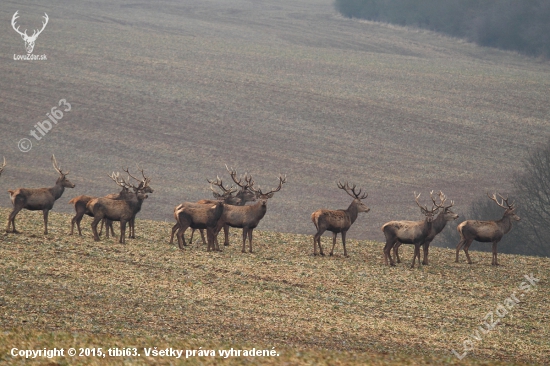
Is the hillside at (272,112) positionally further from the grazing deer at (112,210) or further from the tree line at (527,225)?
the grazing deer at (112,210)

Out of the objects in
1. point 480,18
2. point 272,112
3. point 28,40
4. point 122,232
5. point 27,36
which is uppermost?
point 480,18

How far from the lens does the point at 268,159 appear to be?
6469 cm

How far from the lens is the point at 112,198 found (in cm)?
2442

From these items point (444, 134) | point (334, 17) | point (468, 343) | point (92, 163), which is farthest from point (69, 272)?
point (334, 17)

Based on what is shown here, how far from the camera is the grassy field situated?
46.1 feet

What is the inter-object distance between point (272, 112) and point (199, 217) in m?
53.2

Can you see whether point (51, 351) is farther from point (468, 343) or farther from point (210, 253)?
point (210, 253)

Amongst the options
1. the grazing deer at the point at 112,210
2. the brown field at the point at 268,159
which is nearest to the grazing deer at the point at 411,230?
the brown field at the point at 268,159

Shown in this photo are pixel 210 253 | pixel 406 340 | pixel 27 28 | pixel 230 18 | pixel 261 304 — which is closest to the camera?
pixel 406 340

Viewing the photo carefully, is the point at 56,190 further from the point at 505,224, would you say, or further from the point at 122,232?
the point at 505,224

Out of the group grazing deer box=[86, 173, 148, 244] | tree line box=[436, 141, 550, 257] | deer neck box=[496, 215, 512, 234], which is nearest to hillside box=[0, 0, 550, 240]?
tree line box=[436, 141, 550, 257]

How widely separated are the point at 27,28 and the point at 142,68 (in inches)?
631

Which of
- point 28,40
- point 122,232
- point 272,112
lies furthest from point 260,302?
point 28,40

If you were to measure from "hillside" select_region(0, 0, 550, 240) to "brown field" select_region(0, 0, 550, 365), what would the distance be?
9.9 inches
